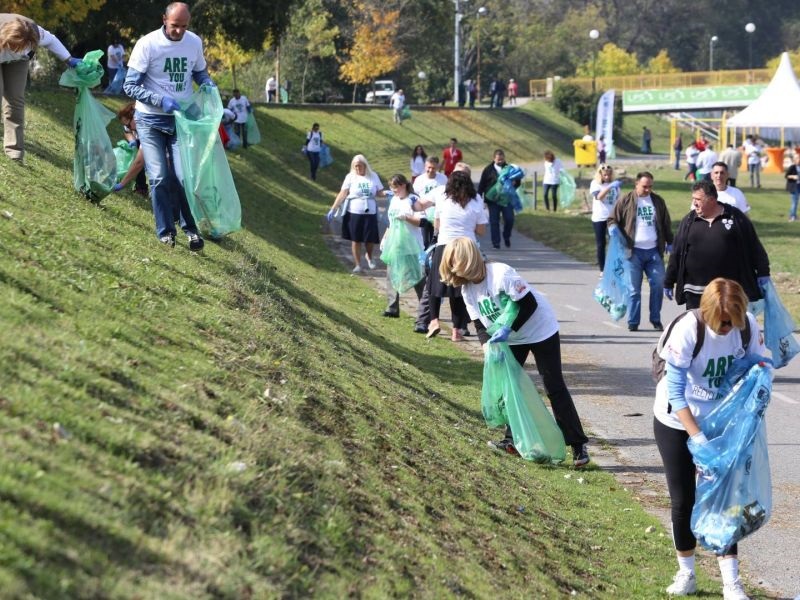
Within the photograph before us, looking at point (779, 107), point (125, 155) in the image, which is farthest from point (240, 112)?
point (125, 155)

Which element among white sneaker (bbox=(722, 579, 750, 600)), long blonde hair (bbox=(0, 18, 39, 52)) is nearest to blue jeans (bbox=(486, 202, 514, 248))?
long blonde hair (bbox=(0, 18, 39, 52))

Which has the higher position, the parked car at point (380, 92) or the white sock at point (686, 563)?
the parked car at point (380, 92)

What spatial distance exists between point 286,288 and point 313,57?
170 ft

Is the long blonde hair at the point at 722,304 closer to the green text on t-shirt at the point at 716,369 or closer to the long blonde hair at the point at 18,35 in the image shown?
the green text on t-shirt at the point at 716,369

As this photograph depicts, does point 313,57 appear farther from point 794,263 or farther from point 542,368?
point 542,368

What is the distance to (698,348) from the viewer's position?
6.42m

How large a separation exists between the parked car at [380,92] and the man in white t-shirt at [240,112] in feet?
116

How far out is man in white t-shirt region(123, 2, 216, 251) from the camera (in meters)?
10.2

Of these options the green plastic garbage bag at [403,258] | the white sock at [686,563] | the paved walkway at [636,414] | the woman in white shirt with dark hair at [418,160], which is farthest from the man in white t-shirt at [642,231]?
the woman in white shirt with dark hair at [418,160]

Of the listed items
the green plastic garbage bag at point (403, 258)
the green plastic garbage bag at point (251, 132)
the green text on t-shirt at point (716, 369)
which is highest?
the green plastic garbage bag at point (251, 132)

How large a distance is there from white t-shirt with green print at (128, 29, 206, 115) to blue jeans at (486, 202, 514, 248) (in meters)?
13.8

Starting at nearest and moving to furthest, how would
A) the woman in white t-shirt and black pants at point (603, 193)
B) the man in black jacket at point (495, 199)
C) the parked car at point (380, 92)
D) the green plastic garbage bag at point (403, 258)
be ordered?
the green plastic garbage bag at point (403, 258)
the woman in white t-shirt and black pants at point (603, 193)
the man in black jacket at point (495, 199)
the parked car at point (380, 92)

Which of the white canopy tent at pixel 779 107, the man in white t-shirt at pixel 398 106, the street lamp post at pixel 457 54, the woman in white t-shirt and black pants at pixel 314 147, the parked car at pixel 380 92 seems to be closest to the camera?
the woman in white t-shirt and black pants at pixel 314 147

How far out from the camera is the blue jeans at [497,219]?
23875 mm
